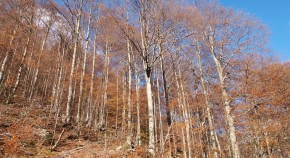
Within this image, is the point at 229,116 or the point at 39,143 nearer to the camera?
the point at 39,143

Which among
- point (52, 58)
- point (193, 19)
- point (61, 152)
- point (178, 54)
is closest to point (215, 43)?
point (193, 19)

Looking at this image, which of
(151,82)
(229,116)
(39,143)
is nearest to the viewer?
(39,143)

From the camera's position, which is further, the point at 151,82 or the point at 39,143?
the point at 151,82

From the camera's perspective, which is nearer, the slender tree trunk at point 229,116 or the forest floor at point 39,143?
the forest floor at point 39,143

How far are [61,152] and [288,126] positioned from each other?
53.0ft

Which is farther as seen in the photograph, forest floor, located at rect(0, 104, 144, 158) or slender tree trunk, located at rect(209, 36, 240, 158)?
slender tree trunk, located at rect(209, 36, 240, 158)

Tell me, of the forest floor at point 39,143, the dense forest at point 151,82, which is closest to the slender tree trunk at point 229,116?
the dense forest at point 151,82

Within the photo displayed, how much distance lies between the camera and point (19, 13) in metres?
15.5

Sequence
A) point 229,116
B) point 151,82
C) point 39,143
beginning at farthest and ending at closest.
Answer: point 151,82 < point 229,116 < point 39,143

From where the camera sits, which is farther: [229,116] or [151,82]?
[151,82]

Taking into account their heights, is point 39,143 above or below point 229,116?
below

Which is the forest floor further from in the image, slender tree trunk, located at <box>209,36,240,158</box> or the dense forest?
slender tree trunk, located at <box>209,36,240,158</box>

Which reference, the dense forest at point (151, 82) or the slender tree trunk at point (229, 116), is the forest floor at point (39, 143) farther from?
the slender tree trunk at point (229, 116)

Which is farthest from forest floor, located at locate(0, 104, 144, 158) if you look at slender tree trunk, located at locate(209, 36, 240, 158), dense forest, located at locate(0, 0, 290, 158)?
slender tree trunk, located at locate(209, 36, 240, 158)
